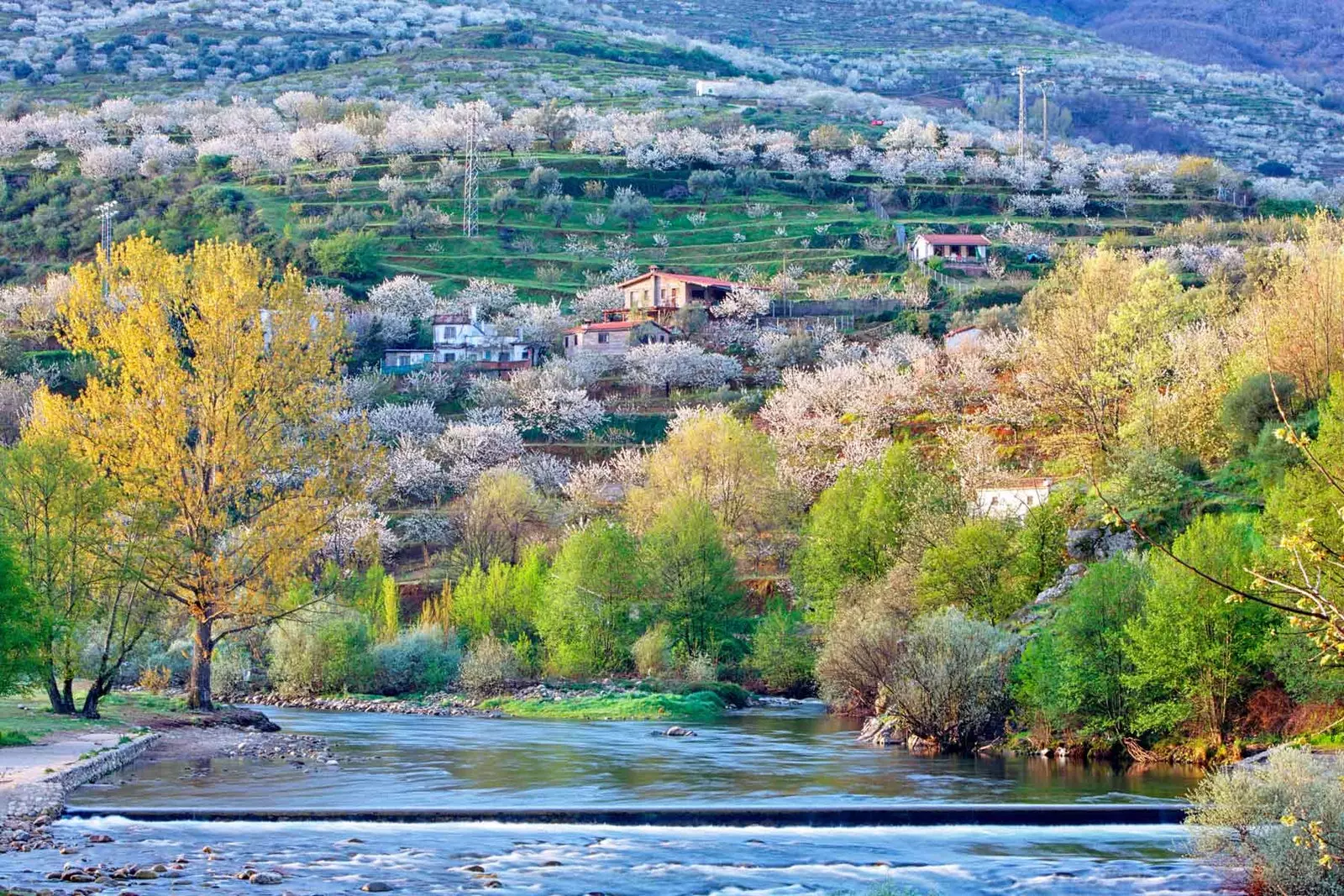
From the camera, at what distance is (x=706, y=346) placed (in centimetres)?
9369

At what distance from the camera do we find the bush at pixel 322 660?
4850cm

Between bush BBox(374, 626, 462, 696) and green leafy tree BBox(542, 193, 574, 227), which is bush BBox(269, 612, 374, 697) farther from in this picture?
green leafy tree BBox(542, 193, 574, 227)

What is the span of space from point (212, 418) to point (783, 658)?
23245 millimetres

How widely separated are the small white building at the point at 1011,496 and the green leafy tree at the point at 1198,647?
14097 millimetres

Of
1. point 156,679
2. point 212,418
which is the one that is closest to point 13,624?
point 212,418

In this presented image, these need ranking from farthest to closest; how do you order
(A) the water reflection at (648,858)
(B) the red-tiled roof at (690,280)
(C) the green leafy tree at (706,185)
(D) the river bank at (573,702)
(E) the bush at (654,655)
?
1. (C) the green leafy tree at (706,185)
2. (B) the red-tiled roof at (690,280)
3. (E) the bush at (654,655)
4. (D) the river bank at (573,702)
5. (A) the water reflection at (648,858)

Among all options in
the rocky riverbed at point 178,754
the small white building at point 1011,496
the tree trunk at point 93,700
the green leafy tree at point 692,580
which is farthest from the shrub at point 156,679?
the small white building at point 1011,496

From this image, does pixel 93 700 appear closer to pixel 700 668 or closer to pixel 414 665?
pixel 414 665

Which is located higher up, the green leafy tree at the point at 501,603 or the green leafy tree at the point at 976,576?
the green leafy tree at the point at 976,576

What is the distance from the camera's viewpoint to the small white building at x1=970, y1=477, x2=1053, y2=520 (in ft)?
149

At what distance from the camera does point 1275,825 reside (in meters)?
17.7

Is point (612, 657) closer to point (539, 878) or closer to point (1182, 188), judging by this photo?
point (539, 878)

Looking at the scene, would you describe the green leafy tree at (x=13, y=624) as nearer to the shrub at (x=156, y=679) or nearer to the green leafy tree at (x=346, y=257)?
the shrub at (x=156, y=679)

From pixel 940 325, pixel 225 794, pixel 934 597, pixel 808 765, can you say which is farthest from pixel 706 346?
pixel 225 794
